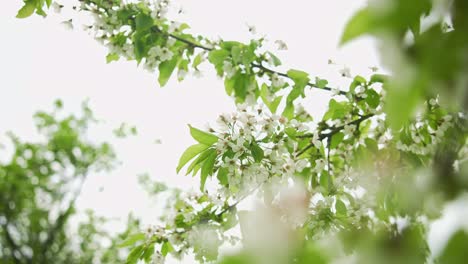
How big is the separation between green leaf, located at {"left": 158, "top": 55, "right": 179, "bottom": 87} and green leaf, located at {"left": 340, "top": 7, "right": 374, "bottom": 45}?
2253mm

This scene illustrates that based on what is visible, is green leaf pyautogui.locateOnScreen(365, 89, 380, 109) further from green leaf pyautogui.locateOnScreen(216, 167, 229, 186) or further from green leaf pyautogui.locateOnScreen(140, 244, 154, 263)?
green leaf pyautogui.locateOnScreen(140, 244, 154, 263)

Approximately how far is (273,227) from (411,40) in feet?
0.85

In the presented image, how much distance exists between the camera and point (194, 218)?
2.42 m

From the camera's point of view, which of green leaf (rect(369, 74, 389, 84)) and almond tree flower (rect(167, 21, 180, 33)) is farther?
almond tree flower (rect(167, 21, 180, 33))

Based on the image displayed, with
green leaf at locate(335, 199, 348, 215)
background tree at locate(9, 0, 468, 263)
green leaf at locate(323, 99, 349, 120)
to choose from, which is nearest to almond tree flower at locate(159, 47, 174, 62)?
background tree at locate(9, 0, 468, 263)

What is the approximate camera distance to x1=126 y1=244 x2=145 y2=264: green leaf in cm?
250

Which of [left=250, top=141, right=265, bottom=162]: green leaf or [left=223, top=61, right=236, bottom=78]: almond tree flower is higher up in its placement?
[left=223, top=61, right=236, bottom=78]: almond tree flower

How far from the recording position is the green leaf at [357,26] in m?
0.45

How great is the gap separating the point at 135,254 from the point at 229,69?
1.20m

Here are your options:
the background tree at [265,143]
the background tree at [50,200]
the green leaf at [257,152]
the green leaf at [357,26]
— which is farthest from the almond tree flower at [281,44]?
the background tree at [50,200]

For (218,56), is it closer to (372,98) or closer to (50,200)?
(372,98)

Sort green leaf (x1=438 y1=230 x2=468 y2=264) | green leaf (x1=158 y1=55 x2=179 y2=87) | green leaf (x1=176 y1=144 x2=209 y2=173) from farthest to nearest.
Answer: green leaf (x1=158 y1=55 x2=179 y2=87)
green leaf (x1=176 y1=144 x2=209 y2=173)
green leaf (x1=438 y1=230 x2=468 y2=264)

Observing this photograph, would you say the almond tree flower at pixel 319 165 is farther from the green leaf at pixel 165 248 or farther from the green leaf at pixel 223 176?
the green leaf at pixel 165 248

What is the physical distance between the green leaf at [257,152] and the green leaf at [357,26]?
5.35 ft
